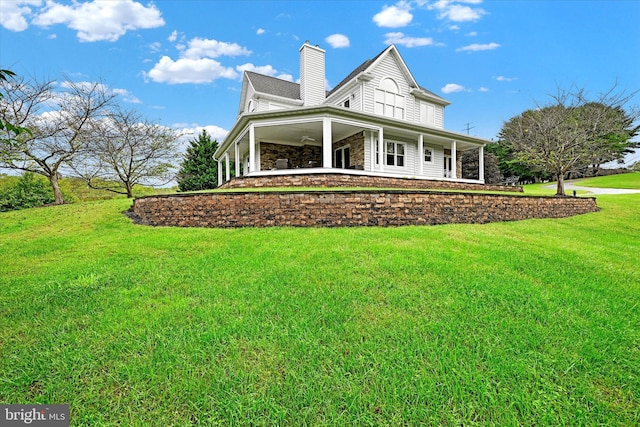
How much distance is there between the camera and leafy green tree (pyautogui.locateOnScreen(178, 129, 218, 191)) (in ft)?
79.0

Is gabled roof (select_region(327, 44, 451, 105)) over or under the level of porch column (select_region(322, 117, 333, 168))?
over

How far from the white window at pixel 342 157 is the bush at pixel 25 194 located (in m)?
16.0

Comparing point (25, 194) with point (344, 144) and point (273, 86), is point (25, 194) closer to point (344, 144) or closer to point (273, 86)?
point (273, 86)

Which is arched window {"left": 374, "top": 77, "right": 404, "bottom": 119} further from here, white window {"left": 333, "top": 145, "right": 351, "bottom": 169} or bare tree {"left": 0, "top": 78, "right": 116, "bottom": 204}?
bare tree {"left": 0, "top": 78, "right": 116, "bottom": 204}

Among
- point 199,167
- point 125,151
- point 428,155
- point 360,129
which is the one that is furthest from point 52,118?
point 428,155

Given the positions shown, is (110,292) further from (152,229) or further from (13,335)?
(152,229)

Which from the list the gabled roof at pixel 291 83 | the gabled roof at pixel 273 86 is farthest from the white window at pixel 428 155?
the gabled roof at pixel 273 86

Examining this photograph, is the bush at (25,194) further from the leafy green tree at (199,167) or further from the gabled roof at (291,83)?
the gabled roof at (291,83)

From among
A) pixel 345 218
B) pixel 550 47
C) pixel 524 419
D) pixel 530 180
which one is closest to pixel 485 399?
pixel 524 419

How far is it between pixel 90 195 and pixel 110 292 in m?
21.7

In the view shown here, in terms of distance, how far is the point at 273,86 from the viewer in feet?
58.7

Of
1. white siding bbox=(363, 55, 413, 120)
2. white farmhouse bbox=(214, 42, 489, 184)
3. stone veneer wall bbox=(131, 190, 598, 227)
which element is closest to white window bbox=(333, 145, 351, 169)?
white farmhouse bbox=(214, 42, 489, 184)

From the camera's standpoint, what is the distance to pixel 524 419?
1.96m

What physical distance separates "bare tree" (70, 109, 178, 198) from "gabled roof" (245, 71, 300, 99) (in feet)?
22.8
